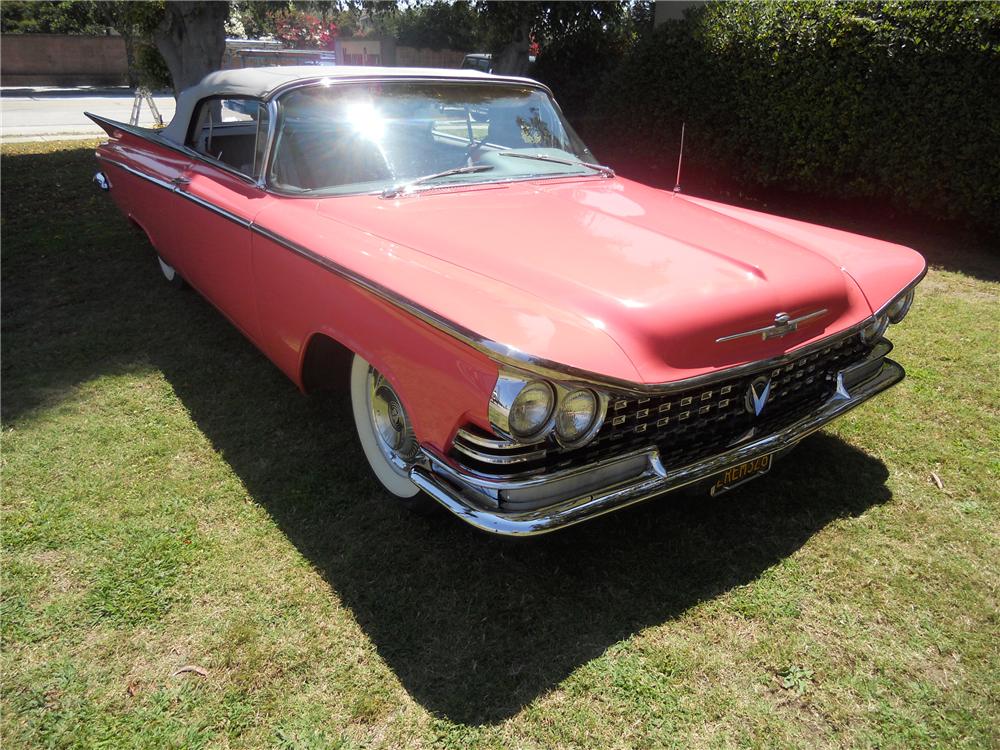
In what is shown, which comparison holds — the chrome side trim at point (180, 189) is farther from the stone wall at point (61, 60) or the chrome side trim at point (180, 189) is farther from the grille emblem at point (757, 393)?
the stone wall at point (61, 60)

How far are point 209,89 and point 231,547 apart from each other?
2.72 m

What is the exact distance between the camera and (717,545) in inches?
101

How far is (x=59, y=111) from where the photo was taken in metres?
17.2

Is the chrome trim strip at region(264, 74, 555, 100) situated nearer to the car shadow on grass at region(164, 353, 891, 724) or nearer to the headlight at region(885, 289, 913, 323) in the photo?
the car shadow on grass at region(164, 353, 891, 724)

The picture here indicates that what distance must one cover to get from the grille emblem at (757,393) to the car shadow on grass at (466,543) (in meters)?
0.54

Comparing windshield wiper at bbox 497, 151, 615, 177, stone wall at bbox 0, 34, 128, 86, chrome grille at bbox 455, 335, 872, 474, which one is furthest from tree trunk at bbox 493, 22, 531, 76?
stone wall at bbox 0, 34, 128, 86

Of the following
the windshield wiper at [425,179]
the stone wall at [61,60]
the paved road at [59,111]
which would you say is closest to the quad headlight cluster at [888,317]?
the windshield wiper at [425,179]

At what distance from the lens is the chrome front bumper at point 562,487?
196cm

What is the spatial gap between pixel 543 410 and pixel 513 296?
374 millimetres

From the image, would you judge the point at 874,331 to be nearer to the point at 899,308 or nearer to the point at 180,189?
the point at 899,308

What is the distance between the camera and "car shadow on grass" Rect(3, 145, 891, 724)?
2143 mm

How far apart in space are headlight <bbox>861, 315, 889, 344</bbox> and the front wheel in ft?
5.74

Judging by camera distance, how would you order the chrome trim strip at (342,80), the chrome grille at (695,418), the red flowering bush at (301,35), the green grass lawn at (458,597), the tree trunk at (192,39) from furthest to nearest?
the red flowering bush at (301,35) → the tree trunk at (192,39) → the chrome trim strip at (342,80) → the chrome grille at (695,418) → the green grass lawn at (458,597)

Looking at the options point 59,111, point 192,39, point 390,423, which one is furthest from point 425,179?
point 59,111
